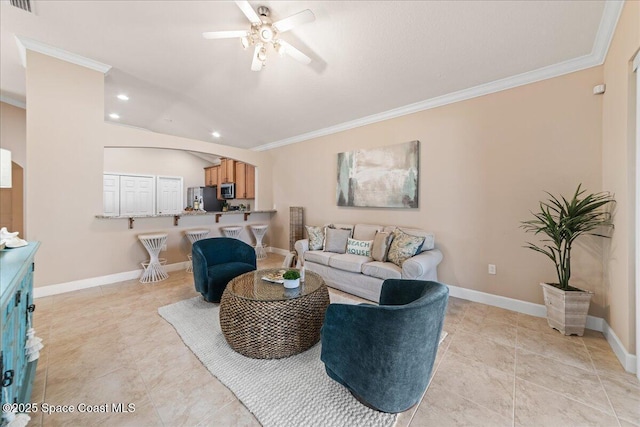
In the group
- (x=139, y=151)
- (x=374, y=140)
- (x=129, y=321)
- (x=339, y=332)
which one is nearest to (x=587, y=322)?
(x=339, y=332)

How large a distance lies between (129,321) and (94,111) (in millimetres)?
2875

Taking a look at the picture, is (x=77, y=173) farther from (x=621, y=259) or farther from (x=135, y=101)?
(x=621, y=259)

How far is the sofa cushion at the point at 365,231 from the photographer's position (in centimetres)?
377

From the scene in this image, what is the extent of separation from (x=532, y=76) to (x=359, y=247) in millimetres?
2854

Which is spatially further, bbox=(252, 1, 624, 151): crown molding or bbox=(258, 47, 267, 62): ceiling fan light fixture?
bbox=(258, 47, 267, 62): ceiling fan light fixture

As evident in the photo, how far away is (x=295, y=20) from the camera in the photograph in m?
1.98

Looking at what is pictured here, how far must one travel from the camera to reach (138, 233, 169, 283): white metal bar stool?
3.70 metres

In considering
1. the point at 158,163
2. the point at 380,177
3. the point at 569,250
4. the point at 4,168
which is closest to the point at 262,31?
the point at 4,168

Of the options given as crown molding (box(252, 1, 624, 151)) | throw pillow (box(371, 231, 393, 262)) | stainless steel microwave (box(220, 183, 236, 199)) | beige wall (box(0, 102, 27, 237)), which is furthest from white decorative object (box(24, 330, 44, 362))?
stainless steel microwave (box(220, 183, 236, 199))

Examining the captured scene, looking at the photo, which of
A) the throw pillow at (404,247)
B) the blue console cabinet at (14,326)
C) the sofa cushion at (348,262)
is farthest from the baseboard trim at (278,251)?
the blue console cabinet at (14,326)

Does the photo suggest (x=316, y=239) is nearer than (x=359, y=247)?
No

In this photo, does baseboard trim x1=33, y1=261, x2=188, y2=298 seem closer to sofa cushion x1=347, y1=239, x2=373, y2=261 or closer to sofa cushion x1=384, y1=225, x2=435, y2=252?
sofa cushion x1=347, y1=239, x2=373, y2=261

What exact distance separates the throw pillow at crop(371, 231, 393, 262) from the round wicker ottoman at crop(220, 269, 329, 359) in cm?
146

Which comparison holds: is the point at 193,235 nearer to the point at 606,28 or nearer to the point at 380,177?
the point at 380,177
